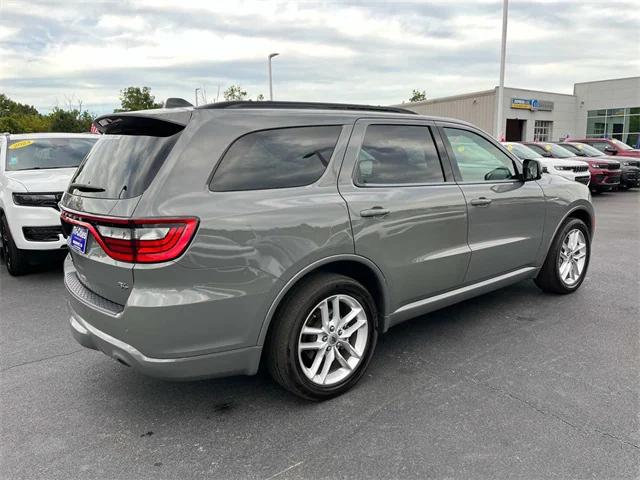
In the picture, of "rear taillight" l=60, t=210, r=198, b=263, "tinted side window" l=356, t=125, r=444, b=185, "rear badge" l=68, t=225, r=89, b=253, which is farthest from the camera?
"tinted side window" l=356, t=125, r=444, b=185

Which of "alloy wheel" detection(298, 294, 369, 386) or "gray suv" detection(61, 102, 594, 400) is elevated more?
"gray suv" detection(61, 102, 594, 400)

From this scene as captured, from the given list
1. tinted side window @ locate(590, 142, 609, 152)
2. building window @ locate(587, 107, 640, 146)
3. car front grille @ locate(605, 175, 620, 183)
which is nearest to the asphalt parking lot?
car front grille @ locate(605, 175, 620, 183)

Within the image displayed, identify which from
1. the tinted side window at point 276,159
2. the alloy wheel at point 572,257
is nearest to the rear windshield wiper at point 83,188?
the tinted side window at point 276,159

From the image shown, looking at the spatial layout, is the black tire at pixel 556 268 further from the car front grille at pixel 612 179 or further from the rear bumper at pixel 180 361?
the car front grille at pixel 612 179

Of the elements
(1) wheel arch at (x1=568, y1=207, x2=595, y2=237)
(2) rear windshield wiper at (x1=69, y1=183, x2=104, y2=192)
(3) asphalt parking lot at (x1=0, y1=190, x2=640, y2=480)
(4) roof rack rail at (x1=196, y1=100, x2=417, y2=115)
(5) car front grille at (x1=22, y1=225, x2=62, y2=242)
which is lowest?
(3) asphalt parking lot at (x1=0, y1=190, x2=640, y2=480)

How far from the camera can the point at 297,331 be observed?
9.17 ft

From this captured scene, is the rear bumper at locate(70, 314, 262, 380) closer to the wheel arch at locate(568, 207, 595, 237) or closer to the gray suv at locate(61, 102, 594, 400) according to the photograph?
the gray suv at locate(61, 102, 594, 400)

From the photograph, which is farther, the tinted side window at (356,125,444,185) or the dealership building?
the dealership building

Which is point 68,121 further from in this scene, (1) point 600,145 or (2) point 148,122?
(2) point 148,122

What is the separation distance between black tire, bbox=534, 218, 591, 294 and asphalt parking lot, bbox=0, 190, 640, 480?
2.04ft

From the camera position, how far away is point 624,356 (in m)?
3.57

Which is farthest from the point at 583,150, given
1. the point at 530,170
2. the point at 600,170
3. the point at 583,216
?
the point at 530,170

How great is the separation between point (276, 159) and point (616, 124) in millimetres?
42682

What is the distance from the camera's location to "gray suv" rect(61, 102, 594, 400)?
2453 millimetres
